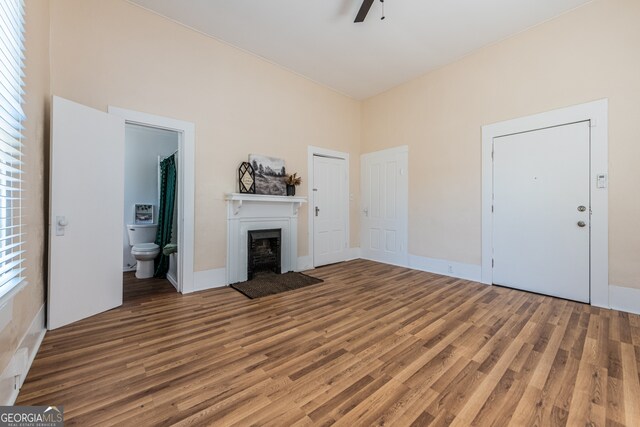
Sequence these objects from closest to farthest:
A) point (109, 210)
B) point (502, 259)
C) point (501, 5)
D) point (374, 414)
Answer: point (374, 414), point (109, 210), point (501, 5), point (502, 259)

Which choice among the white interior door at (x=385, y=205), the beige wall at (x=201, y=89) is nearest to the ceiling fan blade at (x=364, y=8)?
the beige wall at (x=201, y=89)

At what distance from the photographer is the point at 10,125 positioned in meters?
1.44

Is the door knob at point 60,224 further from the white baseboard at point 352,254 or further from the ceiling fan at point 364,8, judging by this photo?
the white baseboard at point 352,254

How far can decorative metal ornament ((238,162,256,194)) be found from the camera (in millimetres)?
3732

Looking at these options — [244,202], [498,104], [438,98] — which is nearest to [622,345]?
[498,104]

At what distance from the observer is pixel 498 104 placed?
361 cm

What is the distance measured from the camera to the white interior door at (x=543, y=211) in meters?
2.99

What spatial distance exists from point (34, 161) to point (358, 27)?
11.8ft

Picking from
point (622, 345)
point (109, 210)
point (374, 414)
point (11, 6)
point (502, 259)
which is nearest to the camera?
point (374, 414)

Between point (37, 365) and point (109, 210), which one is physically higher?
point (109, 210)

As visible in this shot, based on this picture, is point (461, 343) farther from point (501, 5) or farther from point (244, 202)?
point (501, 5)

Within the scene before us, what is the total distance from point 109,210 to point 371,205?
420 cm

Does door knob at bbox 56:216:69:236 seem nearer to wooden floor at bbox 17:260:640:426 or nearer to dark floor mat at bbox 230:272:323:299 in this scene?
wooden floor at bbox 17:260:640:426

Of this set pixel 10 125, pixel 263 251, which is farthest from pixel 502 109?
pixel 10 125
